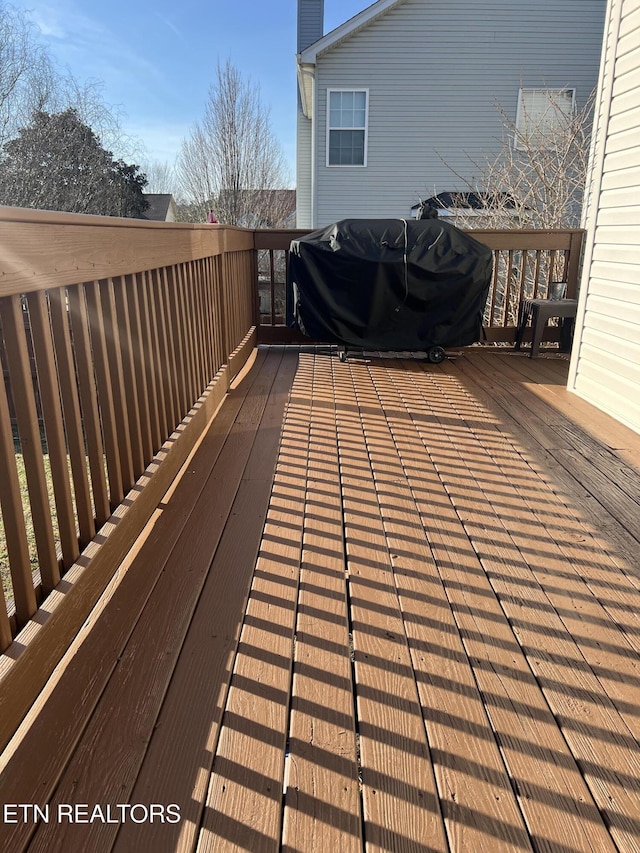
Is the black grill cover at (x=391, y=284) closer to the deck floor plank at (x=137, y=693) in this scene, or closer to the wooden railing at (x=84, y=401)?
the wooden railing at (x=84, y=401)

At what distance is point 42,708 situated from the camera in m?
1.44

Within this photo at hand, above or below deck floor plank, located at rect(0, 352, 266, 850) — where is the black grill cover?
above

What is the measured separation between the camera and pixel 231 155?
1571 cm

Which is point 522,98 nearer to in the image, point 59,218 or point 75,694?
point 59,218

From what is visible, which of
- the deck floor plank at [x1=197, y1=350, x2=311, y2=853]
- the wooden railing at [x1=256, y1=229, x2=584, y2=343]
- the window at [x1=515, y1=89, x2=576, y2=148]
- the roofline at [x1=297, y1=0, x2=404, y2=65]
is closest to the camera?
the deck floor plank at [x1=197, y1=350, x2=311, y2=853]

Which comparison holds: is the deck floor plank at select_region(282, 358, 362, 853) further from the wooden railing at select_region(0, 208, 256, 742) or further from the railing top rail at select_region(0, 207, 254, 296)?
the railing top rail at select_region(0, 207, 254, 296)

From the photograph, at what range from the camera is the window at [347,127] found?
10.9 m

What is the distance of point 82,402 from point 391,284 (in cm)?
362

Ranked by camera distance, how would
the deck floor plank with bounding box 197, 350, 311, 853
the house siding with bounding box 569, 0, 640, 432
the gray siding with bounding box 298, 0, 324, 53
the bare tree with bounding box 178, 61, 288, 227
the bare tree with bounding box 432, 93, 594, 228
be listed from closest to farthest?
the deck floor plank with bounding box 197, 350, 311, 853, the house siding with bounding box 569, 0, 640, 432, the bare tree with bounding box 432, 93, 594, 228, the gray siding with bounding box 298, 0, 324, 53, the bare tree with bounding box 178, 61, 288, 227

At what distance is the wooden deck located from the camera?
1.18 m

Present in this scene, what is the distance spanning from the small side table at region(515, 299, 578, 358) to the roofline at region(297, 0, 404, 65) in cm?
708

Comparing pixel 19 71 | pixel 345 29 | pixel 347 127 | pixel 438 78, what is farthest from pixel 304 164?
pixel 19 71

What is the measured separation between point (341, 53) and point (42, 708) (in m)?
11.7

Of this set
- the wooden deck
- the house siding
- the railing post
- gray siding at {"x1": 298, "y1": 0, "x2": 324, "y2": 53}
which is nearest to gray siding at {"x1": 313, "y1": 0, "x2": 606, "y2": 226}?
gray siding at {"x1": 298, "y1": 0, "x2": 324, "y2": 53}
